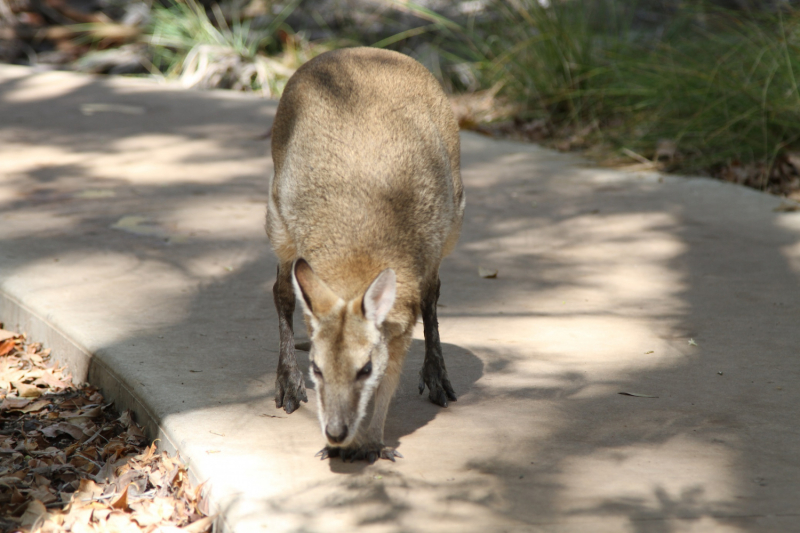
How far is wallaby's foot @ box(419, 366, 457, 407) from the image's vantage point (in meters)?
3.44

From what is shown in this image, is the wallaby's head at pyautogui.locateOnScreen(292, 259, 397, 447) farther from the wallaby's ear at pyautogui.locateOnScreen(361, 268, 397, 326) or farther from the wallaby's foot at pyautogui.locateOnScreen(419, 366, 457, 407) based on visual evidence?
the wallaby's foot at pyautogui.locateOnScreen(419, 366, 457, 407)

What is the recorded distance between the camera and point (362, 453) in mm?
2896

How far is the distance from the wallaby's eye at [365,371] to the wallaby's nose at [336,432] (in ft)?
0.61

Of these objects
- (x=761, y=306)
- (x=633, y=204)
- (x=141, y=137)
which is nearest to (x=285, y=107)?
(x=761, y=306)

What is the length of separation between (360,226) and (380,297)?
449mm

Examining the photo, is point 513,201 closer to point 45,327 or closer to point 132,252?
point 132,252

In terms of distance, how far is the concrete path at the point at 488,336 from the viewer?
263 cm

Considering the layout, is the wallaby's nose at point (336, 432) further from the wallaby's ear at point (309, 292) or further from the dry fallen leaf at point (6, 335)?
the dry fallen leaf at point (6, 335)

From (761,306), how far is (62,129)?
641 cm

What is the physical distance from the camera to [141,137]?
25.4 feet

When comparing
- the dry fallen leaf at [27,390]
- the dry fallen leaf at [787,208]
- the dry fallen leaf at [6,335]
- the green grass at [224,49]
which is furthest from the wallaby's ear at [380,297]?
the green grass at [224,49]

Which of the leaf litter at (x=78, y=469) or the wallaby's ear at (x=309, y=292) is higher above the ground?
the wallaby's ear at (x=309, y=292)

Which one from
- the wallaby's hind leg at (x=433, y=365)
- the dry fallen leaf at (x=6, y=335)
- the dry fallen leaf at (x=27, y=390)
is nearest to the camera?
the wallaby's hind leg at (x=433, y=365)

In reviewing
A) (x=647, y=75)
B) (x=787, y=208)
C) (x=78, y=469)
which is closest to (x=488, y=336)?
(x=78, y=469)
